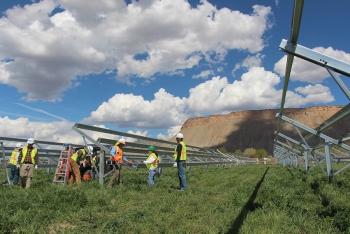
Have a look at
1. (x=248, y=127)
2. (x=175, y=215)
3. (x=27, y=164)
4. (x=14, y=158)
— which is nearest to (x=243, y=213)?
(x=175, y=215)

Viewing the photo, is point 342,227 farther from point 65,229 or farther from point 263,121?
point 263,121

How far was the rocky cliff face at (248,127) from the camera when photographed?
119 meters

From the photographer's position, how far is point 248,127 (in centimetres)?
13138

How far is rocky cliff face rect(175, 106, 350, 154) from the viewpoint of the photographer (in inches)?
4695

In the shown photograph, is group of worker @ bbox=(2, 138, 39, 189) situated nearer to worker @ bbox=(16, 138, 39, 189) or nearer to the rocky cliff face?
worker @ bbox=(16, 138, 39, 189)

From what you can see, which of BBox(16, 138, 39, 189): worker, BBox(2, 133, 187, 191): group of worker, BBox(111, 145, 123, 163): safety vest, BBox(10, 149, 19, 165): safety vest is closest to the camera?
BBox(2, 133, 187, 191): group of worker

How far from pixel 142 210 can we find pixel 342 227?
301 centimetres

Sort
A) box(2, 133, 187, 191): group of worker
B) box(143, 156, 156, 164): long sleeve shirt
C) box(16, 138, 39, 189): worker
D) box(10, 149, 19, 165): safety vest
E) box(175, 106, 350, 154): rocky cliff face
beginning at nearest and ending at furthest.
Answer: box(2, 133, 187, 191): group of worker
box(16, 138, 39, 189): worker
box(143, 156, 156, 164): long sleeve shirt
box(10, 149, 19, 165): safety vest
box(175, 106, 350, 154): rocky cliff face

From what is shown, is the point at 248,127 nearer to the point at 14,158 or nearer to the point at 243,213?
the point at 14,158

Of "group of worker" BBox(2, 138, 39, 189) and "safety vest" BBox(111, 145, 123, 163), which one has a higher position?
"safety vest" BBox(111, 145, 123, 163)

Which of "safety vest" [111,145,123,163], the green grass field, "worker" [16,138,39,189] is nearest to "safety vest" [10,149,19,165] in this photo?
"worker" [16,138,39,189]

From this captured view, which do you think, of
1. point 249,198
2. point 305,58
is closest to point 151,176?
point 249,198

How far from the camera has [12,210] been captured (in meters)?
5.22

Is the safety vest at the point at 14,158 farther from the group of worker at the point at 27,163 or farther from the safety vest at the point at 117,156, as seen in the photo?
the safety vest at the point at 117,156
